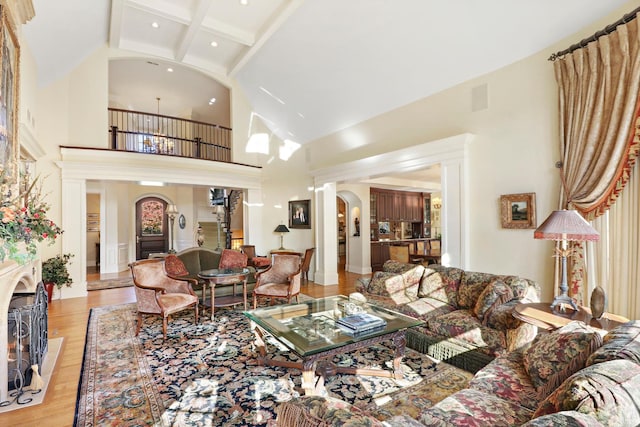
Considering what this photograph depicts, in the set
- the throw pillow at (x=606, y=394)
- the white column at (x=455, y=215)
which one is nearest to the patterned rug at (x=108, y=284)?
the white column at (x=455, y=215)

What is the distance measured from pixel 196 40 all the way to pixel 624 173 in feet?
23.8

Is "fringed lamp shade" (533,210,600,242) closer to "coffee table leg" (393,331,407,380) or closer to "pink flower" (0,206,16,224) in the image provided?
"coffee table leg" (393,331,407,380)

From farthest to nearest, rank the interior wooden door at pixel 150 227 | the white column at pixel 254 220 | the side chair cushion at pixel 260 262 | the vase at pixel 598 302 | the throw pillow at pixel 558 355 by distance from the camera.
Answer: the interior wooden door at pixel 150 227, the white column at pixel 254 220, the side chair cushion at pixel 260 262, the vase at pixel 598 302, the throw pillow at pixel 558 355

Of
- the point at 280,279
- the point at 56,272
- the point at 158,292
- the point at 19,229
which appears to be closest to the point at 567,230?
the point at 280,279

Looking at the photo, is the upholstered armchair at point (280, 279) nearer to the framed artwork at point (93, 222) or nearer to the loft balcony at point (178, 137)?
the loft balcony at point (178, 137)

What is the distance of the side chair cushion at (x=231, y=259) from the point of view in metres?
5.93

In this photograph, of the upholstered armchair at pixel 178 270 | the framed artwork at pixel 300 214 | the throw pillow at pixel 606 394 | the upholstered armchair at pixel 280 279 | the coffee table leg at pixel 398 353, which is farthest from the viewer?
the framed artwork at pixel 300 214

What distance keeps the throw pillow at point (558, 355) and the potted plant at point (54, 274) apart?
7.10m

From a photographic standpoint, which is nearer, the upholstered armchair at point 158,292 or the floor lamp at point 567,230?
the floor lamp at point 567,230

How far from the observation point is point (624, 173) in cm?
286

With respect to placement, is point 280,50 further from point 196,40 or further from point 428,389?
point 428,389

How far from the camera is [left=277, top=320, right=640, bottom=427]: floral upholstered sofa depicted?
104 cm

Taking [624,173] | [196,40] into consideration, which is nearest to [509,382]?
[624,173]

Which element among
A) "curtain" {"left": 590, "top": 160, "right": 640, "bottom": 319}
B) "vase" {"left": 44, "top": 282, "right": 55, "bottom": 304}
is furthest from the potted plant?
"curtain" {"left": 590, "top": 160, "right": 640, "bottom": 319}
